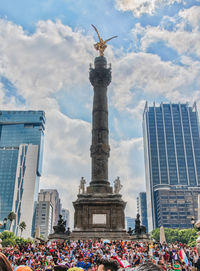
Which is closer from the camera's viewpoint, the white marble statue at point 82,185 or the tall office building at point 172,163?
the white marble statue at point 82,185

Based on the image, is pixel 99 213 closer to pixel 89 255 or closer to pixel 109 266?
pixel 89 255

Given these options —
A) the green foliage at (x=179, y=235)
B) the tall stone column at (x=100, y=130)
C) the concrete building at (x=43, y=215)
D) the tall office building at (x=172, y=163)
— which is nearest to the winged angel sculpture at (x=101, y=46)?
the tall stone column at (x=100, y=130)

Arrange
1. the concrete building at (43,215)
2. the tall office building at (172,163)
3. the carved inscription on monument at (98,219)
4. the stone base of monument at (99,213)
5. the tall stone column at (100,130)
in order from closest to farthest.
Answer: the stone base of monument at (99,213)
the carved inscription on monument at (98,219)
the tall stone column at (100,130)
the tall office building at (172,163)
the concrete building at (43,215)

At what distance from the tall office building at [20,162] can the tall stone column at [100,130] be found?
4230 inches

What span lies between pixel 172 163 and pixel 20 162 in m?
82.2

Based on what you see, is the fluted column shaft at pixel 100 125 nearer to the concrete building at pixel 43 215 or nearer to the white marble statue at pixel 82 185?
the white marble statue at pixel 82 185

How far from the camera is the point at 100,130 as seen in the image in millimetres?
41750

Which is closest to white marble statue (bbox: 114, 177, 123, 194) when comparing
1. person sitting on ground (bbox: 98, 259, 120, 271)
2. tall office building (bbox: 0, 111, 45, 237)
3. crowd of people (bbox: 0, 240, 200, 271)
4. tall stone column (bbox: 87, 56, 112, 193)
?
tall stone column (bbox: 87, 56, 112, 193)

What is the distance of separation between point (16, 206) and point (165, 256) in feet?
415

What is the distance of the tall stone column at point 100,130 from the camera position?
127 ft

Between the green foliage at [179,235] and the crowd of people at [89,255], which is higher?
the green foliage at [179,235]

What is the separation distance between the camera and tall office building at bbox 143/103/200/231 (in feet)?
425

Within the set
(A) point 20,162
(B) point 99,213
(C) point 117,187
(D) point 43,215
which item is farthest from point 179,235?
(D) point 43,215

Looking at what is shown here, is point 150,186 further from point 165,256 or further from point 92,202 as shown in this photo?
point 165,256
